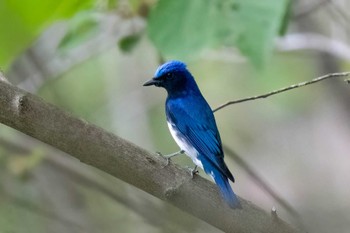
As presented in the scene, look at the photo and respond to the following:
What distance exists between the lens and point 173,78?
9.30 ft

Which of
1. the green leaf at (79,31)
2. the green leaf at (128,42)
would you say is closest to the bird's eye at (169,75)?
the green leaf at (128,42)

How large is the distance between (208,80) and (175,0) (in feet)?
9.72

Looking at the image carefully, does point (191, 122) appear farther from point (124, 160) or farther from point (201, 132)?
point (124, 160)

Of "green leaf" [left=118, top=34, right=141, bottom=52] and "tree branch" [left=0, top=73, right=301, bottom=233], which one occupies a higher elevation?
"green leaf" [left=118, top=34, right=141, bottom=52]

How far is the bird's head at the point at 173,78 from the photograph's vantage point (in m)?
2.81

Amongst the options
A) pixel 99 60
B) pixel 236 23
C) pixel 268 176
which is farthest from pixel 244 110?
pixel 236 23

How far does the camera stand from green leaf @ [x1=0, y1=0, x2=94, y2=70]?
2.80 metres

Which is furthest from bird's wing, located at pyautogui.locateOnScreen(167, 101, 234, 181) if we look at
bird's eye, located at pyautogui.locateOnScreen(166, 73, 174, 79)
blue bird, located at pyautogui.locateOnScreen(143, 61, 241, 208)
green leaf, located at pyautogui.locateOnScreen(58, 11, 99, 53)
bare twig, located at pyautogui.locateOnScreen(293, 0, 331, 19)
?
bare twig, located at pyautogui.locateOnScreen(293, 0, 331, 19)

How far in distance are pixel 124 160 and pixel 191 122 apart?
0.76 metres

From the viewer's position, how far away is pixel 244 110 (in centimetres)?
631

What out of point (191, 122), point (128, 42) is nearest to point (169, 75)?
point (191, 122)

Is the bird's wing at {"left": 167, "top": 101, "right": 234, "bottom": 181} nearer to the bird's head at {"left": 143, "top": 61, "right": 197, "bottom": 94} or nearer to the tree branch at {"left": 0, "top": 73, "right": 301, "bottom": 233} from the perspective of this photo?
the bird's head at {"left": 143, "top": 61, "right": 197, "bottom": 94}

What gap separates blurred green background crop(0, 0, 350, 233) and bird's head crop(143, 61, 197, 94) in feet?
0.17

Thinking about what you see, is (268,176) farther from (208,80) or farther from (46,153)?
(46,153)
